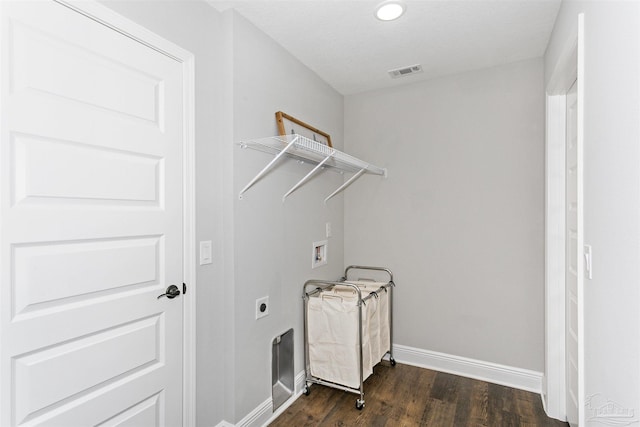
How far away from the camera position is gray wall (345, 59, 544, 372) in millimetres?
2439

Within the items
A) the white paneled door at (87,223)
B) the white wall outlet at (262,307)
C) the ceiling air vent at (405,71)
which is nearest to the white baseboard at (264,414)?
the white paneled door at (87,223)

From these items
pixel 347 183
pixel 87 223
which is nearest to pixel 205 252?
pixel 87 223

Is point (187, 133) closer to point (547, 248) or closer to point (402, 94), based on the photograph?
point (402, 94)

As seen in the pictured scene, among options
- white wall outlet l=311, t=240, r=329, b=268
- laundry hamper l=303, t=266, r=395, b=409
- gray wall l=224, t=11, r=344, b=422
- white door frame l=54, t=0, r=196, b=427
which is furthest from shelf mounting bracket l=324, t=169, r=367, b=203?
white door frame l=54, t=0, r=196, b=427

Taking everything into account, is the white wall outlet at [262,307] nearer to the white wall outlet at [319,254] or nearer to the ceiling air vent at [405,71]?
the white wall outlet at [319,254]

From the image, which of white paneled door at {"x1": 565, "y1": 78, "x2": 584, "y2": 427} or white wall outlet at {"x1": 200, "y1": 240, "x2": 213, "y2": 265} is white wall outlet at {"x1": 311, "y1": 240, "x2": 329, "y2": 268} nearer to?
white wall outlet at {"x1": 200, "y1": 240, "x2": 213, "y2": 265}

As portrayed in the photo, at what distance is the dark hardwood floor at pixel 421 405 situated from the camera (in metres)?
2.06

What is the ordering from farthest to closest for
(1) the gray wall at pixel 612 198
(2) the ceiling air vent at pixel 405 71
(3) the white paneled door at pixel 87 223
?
(2) the ceiling air vent at pixel 405 71 → (3) the white paneled door at pixel 87 223 → (1) the gray wall at pixel 612 198

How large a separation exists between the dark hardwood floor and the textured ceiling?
2392mm

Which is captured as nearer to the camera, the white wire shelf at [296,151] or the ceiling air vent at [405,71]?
the white wire shelf at [296,151]

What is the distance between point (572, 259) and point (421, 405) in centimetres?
131

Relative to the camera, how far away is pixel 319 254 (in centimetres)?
270

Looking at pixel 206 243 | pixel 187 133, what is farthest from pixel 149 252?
pixel 187 133

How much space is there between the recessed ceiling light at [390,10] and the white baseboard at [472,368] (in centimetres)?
247
